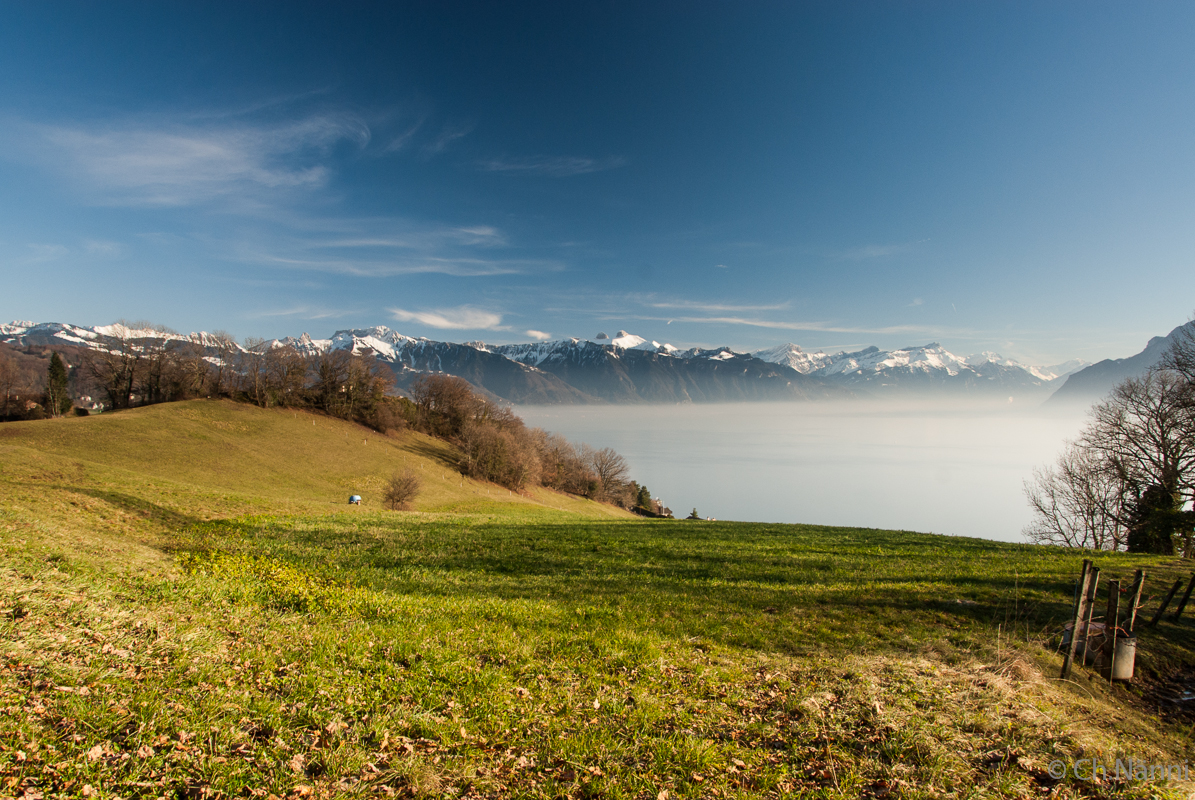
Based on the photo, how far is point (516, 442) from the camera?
7825 centimetres

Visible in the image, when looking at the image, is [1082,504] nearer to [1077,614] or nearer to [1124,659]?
[1124,659]

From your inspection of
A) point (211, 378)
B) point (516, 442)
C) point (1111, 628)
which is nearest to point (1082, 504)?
point (1111, 628)

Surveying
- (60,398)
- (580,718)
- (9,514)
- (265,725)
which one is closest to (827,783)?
(580,718)

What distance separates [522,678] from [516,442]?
2855 inches

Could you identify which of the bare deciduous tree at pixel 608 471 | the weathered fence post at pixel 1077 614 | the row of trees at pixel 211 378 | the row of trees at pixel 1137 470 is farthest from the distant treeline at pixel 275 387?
the weathered fence post at pixel 1077 614

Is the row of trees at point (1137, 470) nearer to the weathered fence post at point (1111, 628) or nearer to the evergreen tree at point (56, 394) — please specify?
the weathered fence post at point (1111, 628)

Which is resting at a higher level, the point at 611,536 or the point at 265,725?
the point at 265,725

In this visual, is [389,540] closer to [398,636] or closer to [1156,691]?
[398,636]

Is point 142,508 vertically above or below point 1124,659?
below

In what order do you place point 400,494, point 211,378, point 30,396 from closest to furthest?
point 400,494 < point 30,396 < point 211,378

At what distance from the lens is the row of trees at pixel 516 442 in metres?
74.0

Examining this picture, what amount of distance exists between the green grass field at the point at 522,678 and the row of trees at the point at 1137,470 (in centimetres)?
1764

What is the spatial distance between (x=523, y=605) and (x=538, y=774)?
5.47 m

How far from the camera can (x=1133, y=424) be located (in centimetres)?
3469
